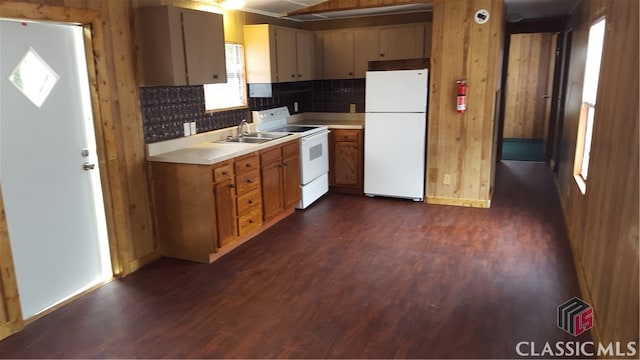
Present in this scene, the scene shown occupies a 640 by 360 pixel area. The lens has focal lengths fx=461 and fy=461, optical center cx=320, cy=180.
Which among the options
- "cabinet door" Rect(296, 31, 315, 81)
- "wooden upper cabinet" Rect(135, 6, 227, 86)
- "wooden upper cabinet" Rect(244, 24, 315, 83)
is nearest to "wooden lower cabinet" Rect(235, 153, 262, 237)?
"wooden upper cabinet" Rect(135, 6, 227, 86)

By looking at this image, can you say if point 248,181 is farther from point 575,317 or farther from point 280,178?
point 575,317

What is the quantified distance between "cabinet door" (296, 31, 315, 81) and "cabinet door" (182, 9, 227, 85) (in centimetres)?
172

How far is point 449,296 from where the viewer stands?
10.4ft

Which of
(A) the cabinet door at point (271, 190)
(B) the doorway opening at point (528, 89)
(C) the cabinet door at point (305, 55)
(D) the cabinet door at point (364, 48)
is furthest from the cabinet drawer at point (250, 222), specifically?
(B) the doorway opening at point (528, 89)

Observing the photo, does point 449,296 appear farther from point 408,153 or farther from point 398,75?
point 398,75

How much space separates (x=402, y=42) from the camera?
576cm

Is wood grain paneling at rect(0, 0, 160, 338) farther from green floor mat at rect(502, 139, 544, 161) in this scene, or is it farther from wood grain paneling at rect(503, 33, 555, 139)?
wood grain paneling at rect(503, 33, 555, 139)

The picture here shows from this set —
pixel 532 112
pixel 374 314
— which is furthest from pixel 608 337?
pixel 532 112

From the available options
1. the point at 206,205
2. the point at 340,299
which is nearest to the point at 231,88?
the point at 206,205

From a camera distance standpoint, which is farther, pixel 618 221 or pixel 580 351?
pixel 580 351

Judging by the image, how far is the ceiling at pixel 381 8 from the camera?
5.04m

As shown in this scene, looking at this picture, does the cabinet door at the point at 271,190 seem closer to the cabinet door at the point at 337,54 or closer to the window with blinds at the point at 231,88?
the window with blinds at the point at 231,88

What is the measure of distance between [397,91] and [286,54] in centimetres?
136

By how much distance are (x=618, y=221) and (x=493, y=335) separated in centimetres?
94
